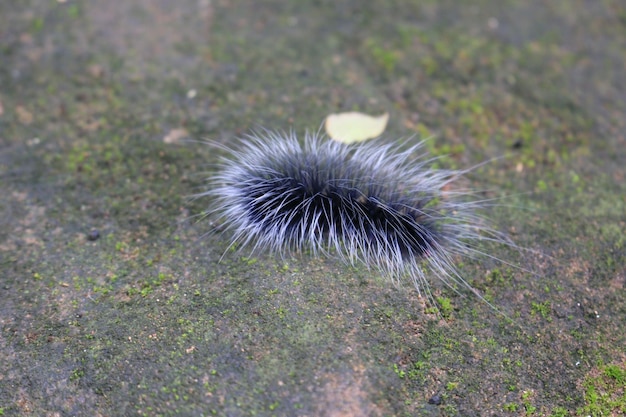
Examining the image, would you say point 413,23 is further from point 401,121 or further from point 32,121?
point 32,121

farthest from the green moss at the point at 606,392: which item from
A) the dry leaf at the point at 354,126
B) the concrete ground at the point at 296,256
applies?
the dry leaf at the point at 354,126

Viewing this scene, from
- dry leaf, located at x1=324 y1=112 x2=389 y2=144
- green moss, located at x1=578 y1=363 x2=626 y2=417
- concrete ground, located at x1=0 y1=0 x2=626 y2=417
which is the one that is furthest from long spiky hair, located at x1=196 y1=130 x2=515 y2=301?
green moss, located at x1=578 y1=363 x2=626 y2=417

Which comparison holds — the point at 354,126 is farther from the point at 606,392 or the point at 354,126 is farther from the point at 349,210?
the point at 606,392

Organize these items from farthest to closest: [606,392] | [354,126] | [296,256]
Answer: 1. [354,126]
2. [296,256]
3. [606,392]

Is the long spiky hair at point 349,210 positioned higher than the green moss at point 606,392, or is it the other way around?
the long spiky hair at point 349,210

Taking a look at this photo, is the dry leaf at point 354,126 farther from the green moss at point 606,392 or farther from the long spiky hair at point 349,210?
the green moss at point 606,392

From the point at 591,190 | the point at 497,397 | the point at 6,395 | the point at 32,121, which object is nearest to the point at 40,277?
the point at 6,395

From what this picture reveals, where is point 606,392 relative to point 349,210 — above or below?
below

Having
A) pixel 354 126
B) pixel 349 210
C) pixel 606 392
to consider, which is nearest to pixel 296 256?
pixel 349 210
